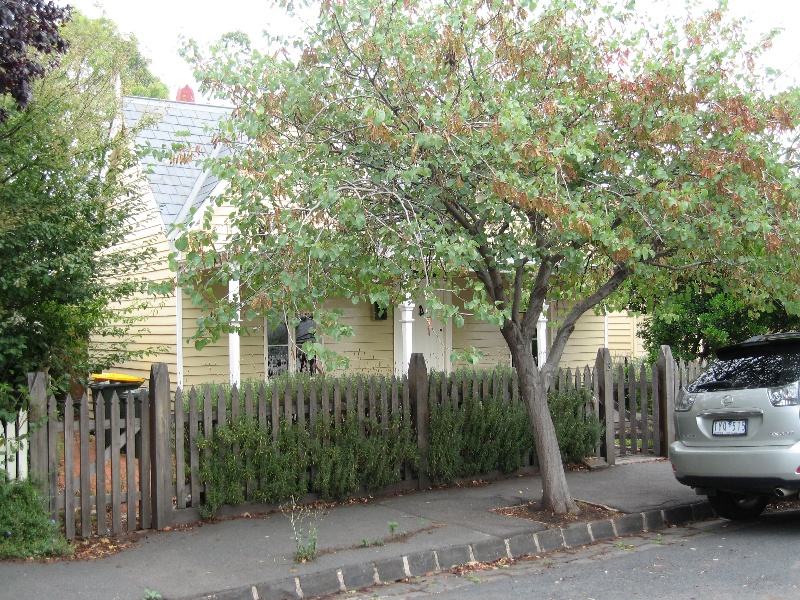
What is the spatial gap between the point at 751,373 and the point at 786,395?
1.60 feet

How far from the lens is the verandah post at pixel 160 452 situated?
7.82 metres

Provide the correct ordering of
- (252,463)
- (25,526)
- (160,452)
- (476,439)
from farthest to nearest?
(476,439) < (252,463) < (160,452) < (25,526)

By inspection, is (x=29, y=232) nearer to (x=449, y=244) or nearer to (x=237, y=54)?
(x=237, y=54)

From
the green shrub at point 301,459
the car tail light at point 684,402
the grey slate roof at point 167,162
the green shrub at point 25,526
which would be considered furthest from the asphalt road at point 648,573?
the grey slate roof at point 167,162

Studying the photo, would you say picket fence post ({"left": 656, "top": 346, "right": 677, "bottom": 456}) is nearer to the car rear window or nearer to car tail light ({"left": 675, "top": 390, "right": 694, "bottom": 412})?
the car rear window

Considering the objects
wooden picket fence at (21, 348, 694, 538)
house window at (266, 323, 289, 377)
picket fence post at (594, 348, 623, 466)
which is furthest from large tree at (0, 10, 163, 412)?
picket fence post at (594, 348, 623, 466)

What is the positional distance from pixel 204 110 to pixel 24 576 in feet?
37.8

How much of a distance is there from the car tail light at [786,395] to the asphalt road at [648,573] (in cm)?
126

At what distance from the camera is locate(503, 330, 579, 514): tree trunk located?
27.4 feet

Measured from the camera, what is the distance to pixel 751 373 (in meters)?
7.75

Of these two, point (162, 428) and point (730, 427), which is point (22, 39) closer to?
point (162, 428)

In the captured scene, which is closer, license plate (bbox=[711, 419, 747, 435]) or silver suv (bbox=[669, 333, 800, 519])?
silver suv (bbox=[669, 333, 800, 519])

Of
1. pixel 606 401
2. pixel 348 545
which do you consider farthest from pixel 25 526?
pixel 606 401

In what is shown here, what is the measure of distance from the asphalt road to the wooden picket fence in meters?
2.50
